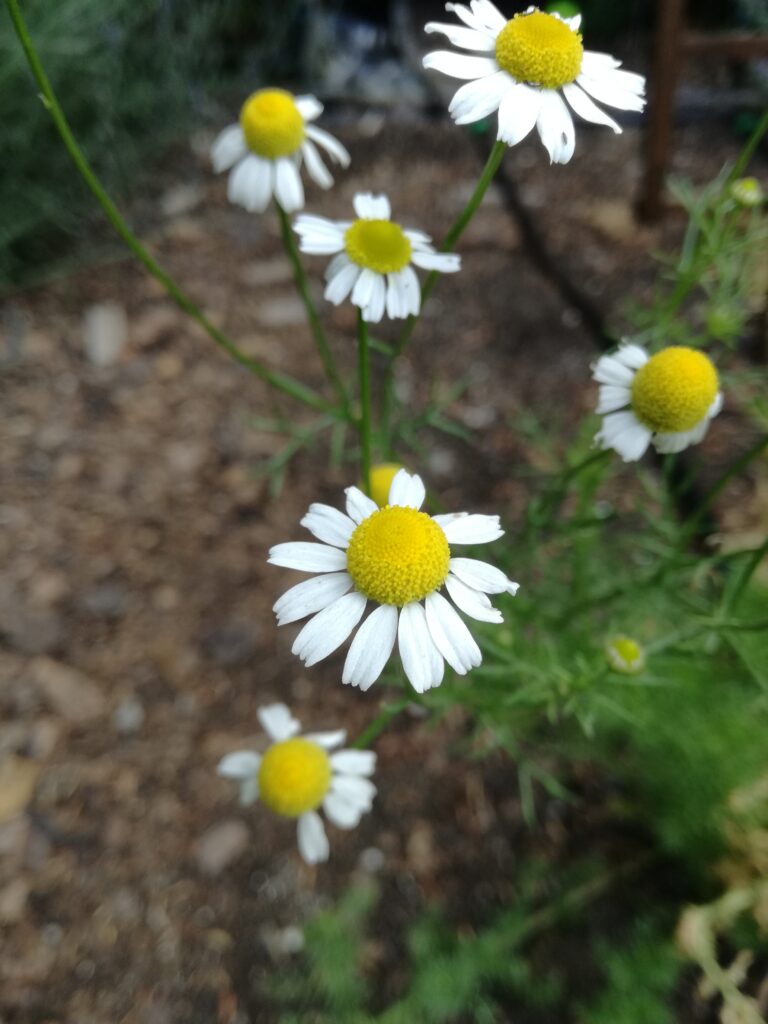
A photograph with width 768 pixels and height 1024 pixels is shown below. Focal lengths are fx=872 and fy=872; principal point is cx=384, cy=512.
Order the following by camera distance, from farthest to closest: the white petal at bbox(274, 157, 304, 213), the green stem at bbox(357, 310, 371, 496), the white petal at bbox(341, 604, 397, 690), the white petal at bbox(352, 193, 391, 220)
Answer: the white petal at bbox(274, 157, 304, 213), the white petal at bbox(352, 193, 391, 220), the green stem at bbox(357, 310, 371, 496), the white petal at bbox(341, 604, 397, 690)

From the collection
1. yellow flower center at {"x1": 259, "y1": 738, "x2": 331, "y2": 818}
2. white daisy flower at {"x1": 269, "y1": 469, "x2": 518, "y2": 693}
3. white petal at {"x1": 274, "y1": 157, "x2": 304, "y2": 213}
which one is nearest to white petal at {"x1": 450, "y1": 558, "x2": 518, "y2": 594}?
white daisy flower at {"x1": 269, "y1": 469, "x2": 518, "y2": 693}

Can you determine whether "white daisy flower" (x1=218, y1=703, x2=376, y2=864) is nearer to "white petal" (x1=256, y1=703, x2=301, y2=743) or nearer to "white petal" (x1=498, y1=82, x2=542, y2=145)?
"white petal" (x1=256, y1=703, x2=301, y2=743)

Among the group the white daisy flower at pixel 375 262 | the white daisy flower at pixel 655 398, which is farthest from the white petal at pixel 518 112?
the white daisy flower at pixel 655 398

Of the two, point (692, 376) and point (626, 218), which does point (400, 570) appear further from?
point (626, 218)

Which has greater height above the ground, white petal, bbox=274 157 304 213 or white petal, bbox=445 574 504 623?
white petal, bbox=274 157 304 213

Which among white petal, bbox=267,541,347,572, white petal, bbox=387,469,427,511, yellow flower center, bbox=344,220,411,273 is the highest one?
yellow flower center, bbox=344,220,411,273

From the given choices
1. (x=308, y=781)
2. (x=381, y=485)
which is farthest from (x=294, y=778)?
(x=381, y=485)

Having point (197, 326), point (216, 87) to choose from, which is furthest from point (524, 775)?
point (216, 87)

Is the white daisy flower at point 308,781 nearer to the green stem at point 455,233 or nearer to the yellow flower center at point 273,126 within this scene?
the green stem at point 455,233
